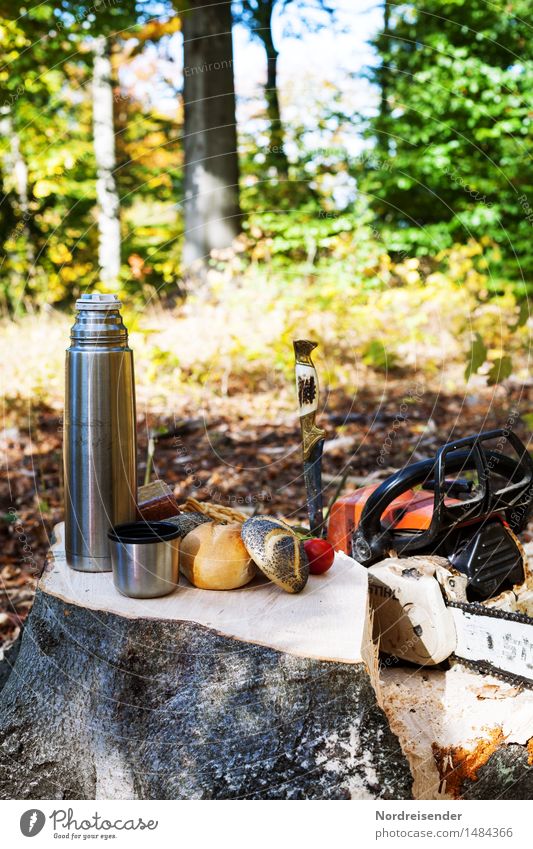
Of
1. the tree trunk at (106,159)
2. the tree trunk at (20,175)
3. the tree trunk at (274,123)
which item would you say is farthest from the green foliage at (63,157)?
the tree trunk at (274,123)

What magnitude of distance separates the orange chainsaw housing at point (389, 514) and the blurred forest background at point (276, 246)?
1670mm

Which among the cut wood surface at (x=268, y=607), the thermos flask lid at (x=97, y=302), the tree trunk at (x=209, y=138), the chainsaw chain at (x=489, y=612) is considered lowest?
the chainsaw chain at (x=489, y=612)

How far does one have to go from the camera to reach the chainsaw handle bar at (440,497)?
8.00 ft

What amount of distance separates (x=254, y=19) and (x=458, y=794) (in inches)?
264

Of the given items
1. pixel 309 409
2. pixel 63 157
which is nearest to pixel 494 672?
pixel 309 409

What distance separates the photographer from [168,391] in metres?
6.27

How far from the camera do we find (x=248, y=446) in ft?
18.5

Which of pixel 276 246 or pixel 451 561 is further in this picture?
pixel 276 246

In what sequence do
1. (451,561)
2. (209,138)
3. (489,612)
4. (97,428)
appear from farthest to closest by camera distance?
(209,138)
(451,561)
(97,428)
(489,612)

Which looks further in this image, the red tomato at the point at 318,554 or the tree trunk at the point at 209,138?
the tree trunk at the point at 209,138

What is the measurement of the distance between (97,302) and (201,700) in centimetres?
112

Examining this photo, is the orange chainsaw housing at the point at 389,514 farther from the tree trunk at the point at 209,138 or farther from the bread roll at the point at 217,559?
the tree trunk at the point at 209,138

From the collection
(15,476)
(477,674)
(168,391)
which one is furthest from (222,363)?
(477,674)

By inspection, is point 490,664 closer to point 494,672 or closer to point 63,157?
point 494,672
